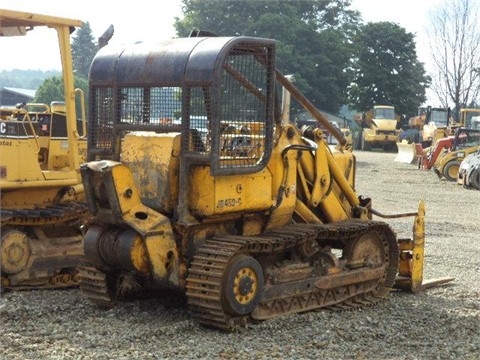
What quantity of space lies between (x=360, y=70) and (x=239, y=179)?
60.3m

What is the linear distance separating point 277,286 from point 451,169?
22304 millimetres

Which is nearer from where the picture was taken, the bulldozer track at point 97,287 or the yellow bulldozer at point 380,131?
the bulldozer track at point 97,287

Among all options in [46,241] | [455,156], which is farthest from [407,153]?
[46,241]

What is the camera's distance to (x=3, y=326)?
8.09 metres

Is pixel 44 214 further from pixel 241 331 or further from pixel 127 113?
pixel 241 331

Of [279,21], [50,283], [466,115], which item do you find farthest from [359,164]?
[50,283]

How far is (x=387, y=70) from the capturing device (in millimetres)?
67625

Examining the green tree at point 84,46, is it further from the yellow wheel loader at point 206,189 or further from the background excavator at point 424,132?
the yellow wheel loader at point 206,189

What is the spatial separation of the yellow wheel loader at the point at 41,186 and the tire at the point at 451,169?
20497 mm

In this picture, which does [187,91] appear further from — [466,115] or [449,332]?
[466,115]

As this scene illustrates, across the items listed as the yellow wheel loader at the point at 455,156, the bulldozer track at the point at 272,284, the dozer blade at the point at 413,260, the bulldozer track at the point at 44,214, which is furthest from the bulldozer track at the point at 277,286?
the yellow wheel loader at the point at 455,156

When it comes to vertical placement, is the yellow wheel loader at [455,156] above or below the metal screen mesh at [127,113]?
below

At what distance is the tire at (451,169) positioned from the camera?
2972 centimetres

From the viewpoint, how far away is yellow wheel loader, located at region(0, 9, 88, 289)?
10.1m
